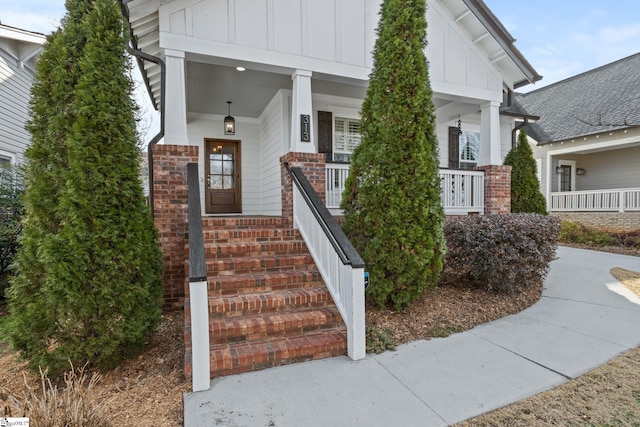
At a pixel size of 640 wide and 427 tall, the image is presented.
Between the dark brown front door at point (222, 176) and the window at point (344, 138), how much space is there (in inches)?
98.6

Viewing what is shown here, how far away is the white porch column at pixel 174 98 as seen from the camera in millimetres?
4641

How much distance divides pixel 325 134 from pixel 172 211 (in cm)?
385

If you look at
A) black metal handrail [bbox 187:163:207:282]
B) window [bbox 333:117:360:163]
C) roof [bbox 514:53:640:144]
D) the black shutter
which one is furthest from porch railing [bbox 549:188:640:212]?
black metal handrail [bbox 187:163:207:282]

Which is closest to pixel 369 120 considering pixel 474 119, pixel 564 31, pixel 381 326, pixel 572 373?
pixel 381 326

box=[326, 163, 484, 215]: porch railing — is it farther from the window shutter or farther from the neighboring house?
the neighboring house

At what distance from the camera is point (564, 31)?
15125 millimetres

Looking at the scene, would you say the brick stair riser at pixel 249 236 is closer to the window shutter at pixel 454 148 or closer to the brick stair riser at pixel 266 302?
the brick stair riser at pixel 266 302

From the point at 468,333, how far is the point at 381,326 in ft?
3.29

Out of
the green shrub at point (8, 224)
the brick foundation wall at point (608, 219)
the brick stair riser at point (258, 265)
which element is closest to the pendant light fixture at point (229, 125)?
the green shrub at point (8, 224)

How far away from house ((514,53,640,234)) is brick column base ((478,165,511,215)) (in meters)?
5.02

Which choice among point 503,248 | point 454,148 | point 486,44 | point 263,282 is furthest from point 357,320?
point 454,148

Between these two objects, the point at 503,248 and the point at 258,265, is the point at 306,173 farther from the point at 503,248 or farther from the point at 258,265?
the point at 503,248

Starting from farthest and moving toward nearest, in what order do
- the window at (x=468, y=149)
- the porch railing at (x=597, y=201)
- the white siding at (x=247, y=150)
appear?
1. the porch railing at (x=597, y=201)
2. the window at (x=468, y=149)
3. the white siding at (x=247, y=150)

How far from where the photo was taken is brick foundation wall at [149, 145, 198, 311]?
4508 millimetres
